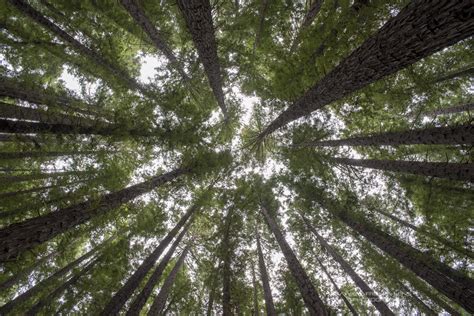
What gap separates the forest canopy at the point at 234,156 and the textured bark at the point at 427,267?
0.05 metres

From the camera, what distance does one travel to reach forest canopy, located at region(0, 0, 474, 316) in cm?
688

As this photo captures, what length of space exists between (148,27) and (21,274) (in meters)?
12.0

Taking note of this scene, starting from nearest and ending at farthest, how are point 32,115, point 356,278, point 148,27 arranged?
1. point 32,115
2. point 148,27
3. point 356,278

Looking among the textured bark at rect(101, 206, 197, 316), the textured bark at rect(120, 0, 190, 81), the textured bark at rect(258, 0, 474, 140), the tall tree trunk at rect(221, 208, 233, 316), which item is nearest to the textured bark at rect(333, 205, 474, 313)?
the tall tree trunk at rect(221, 208, 233, 316)

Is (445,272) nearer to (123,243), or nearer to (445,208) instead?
(445,208)

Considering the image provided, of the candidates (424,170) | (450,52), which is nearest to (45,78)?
(424,170)

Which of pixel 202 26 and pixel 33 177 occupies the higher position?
pixel 33 177

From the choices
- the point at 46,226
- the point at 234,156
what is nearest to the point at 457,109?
the point at 234,156

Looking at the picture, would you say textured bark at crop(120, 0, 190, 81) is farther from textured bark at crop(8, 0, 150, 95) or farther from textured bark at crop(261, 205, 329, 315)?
textured bark at crop(261, 205, 329, 315)

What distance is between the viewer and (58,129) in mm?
6461

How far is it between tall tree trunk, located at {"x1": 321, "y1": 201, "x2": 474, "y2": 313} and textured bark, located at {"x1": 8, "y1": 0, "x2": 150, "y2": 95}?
35.8 ft

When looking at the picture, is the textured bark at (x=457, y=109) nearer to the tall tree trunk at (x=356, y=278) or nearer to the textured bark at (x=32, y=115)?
the tall tree trunk at (x=356, y=278)

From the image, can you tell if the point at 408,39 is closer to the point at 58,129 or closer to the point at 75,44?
the point at 58,129

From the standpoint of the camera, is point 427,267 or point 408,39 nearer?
point 408,39
